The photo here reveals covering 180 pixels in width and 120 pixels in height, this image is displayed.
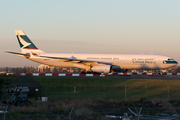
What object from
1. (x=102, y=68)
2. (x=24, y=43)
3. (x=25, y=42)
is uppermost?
(x=25, y=42)

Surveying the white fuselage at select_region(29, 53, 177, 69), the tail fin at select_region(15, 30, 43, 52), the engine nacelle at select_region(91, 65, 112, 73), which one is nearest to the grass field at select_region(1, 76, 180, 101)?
the engine nacelle at select_region(91, 65, 112, 73)

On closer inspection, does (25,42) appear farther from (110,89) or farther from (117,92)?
(117,92)

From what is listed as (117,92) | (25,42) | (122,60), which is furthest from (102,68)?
(25,42)

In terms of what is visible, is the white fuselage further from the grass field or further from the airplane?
the grass field

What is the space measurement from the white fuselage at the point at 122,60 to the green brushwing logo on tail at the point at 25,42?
7.94 ft

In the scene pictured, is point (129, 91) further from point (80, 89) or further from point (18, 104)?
point (18, 104)

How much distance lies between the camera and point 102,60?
3688 centimetres

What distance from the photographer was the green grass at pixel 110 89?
827 inches

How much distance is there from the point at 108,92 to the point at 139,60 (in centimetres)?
1382

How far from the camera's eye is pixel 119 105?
1617cm

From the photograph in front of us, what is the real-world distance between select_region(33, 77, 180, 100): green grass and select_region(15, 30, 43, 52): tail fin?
9.46 metres

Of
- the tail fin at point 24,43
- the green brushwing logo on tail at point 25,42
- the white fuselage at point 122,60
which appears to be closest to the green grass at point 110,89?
the white fuselage at point 122,60

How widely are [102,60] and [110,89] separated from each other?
41.0 ft

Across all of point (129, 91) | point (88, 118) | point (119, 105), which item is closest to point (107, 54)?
point (129, 91)
